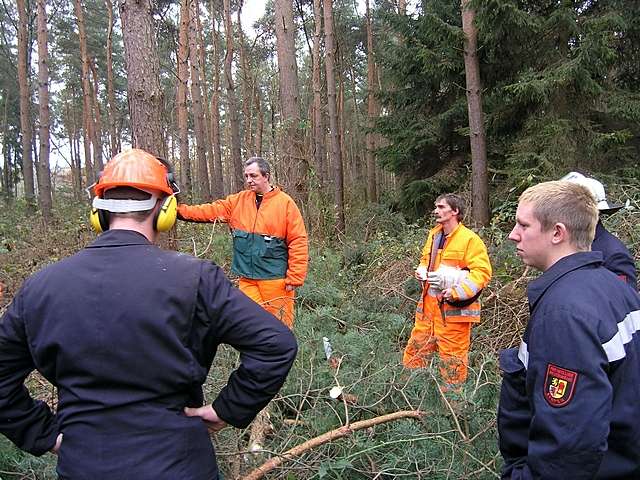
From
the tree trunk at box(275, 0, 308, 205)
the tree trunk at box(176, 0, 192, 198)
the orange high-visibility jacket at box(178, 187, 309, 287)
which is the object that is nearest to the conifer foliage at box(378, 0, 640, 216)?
the tree trunk at box(275, 0, 308, 205)

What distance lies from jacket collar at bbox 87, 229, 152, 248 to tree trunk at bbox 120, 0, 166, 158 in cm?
273

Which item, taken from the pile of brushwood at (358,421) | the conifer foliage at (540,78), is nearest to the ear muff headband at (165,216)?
the pile of brushwood at (358,421)

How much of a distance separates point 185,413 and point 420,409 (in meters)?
1.84

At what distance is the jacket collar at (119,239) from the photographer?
160 centimetres

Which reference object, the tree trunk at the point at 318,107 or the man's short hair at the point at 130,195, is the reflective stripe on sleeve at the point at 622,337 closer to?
the man's short hair at the point at 130,195

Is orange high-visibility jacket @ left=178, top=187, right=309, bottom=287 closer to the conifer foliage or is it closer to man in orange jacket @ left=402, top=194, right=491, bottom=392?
man in orange jacket @ left=402, top=194, right=491, bottom=392

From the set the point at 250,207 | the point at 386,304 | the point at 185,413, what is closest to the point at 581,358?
the point at 185,413

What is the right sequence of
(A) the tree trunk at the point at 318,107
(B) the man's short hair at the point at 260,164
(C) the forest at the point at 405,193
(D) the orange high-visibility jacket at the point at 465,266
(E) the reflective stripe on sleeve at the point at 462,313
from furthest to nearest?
(A) the tree trunk at the point at 318,107, (B) the man's short hair at the point at 260,164, (E) the reflective stripe on sleeve at the point at 462,313, (D) the orange high-visibility jacket at the point at 465,266, (C) the forest at the point at 405,193

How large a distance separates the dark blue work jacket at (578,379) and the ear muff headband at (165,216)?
138 centimetres

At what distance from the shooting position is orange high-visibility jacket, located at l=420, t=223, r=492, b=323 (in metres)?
4.07

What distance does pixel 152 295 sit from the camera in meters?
1.51

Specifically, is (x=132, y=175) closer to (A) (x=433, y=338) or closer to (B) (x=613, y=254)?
(B) (x=613, y=254)

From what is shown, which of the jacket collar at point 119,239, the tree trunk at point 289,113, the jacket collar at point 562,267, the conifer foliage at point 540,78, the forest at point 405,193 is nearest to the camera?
the jacket collar at point 119,239

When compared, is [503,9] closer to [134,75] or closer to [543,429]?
[134,75]
